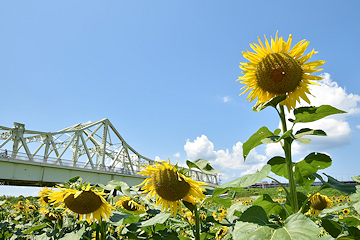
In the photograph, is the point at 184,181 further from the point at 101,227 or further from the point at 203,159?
the point at 101,227

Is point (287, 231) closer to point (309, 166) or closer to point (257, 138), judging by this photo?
point (257, 138)

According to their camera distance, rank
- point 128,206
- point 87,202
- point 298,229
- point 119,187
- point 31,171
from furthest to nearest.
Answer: point 31,171 → point 128,206 → point 87,202 → point 119,187 → point 298,229

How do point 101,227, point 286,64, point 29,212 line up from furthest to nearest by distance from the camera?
1. point 29,212
2. point 101,227
3. point 286,64

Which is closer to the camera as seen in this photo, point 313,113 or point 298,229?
point 298,229

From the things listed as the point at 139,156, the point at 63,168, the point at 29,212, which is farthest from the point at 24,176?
the point at 139,156

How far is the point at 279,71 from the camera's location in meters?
1.34

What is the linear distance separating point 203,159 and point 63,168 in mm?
34430

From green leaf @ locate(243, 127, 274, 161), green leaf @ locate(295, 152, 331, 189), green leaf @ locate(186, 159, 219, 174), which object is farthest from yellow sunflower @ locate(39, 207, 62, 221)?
green leaf @ locate(295, 152, 331, 189)

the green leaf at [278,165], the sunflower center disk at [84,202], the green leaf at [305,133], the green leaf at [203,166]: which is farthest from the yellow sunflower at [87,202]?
the green leaf at [305,133]

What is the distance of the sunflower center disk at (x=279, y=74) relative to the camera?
134 cm

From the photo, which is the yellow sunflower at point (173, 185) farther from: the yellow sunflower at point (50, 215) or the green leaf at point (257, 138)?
the yellow sunflower at point (50, 215)

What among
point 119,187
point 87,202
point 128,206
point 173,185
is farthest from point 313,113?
point 128,206

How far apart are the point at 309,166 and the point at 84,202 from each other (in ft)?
5.52

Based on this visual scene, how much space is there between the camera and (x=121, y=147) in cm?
5625
